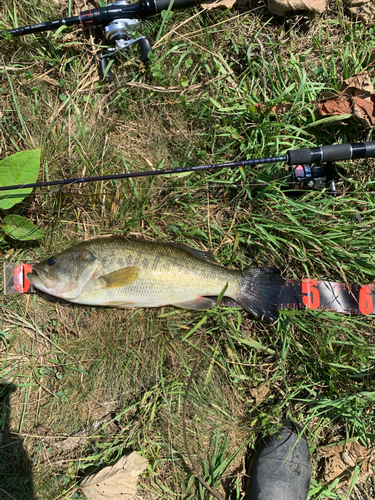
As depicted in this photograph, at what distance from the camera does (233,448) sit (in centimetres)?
307

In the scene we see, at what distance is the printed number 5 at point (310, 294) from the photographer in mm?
3018

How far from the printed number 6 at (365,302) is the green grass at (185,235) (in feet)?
0.42

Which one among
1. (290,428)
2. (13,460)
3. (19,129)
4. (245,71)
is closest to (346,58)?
(245,71)

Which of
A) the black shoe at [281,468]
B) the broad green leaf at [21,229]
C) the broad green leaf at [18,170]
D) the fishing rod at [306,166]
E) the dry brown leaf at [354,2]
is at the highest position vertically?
the dry brown leaf at [354,2]

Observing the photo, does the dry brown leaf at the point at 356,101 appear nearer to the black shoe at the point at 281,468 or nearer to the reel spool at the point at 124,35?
the reel spool at the point at 124,35

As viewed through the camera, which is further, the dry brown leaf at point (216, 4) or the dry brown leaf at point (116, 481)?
the dry brown leaf at point (216, 4)

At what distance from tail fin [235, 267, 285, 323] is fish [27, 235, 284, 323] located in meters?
0.12

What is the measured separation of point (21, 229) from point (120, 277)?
1.11 m

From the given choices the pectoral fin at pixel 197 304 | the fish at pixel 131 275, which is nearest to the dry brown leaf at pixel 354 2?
the fish at pixel 131 275

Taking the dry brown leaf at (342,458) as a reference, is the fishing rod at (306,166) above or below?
above

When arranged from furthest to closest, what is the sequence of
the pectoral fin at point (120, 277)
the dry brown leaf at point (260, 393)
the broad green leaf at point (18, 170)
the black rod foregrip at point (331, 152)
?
the dry brown leaf at point (260, 393)
the broad green leaf at point (18, 170)
the pectoral fin at point (120, 277)
the black rod foregrip at point (331, 152)

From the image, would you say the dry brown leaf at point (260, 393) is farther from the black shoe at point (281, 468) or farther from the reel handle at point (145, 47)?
the reel handle at point (145, 47)

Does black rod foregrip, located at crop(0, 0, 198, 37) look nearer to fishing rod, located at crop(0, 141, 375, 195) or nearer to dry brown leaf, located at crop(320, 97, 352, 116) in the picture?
fishing rod, located at crop(0, 141, 375, 195)

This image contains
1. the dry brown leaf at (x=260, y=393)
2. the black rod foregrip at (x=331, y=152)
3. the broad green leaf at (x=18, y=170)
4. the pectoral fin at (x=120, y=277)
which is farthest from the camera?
the dry brown leaf at (x=260, y=393)
